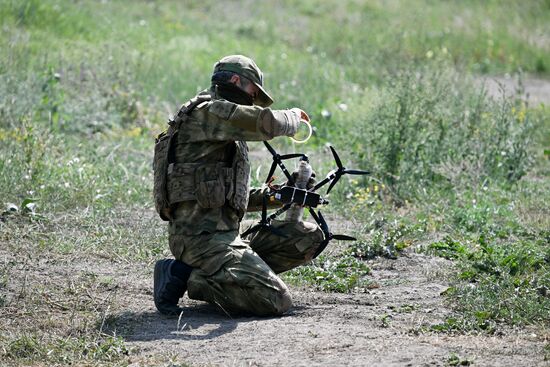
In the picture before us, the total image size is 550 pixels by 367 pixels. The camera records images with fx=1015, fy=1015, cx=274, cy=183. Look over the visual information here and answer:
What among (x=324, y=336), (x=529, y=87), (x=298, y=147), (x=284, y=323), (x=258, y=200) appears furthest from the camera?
(x=529, y=87)

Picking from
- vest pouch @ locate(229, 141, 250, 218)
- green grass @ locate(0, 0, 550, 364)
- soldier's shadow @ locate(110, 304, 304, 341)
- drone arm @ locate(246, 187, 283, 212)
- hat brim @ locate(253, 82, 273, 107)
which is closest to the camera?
→ soldier's shadow @ locate(110, 304, 304, 341)

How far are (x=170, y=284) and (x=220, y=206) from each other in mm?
526

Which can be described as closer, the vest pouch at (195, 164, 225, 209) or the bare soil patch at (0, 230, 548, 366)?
the bare soil patch at (0, 230, 548, 366)

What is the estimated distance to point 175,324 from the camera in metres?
5.52

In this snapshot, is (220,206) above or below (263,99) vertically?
below

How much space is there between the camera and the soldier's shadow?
529cm

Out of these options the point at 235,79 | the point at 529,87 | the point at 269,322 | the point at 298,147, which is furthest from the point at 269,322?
the point at 529,87

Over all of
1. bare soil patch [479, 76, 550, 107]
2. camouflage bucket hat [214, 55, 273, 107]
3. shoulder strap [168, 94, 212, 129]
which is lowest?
bare soil patch [479, 76, 550, 107]

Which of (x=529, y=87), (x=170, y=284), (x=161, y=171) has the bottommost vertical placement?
(x=170, y=284)

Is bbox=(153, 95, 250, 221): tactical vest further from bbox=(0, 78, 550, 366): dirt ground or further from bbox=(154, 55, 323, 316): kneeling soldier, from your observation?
bbox=(0, 78, 550, 366): dirt ground

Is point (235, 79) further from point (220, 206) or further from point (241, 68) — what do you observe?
point (220, 206)

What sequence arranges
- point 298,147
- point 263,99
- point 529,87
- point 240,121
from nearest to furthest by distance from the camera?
point 240,121 < point 263,99 < point 298,147 < point 529,87

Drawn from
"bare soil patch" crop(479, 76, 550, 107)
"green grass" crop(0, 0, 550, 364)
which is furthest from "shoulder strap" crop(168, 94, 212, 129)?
"bare soil patch" crop(479, 76, 550, 107)

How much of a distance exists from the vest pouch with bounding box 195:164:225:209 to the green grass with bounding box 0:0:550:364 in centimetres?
89
